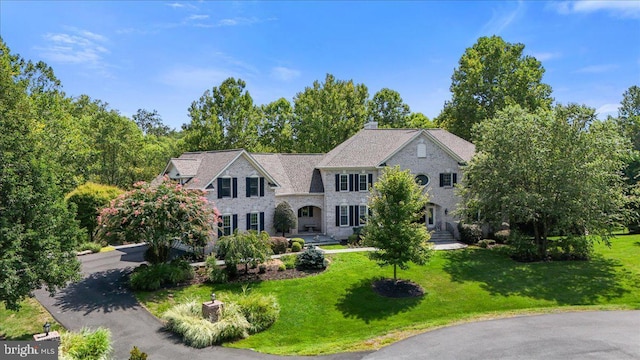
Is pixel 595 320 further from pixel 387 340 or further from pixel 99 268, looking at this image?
pixel 99 268

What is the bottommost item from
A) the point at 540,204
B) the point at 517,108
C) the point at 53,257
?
the point at 53,257

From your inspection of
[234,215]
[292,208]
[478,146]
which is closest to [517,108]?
[478,146]

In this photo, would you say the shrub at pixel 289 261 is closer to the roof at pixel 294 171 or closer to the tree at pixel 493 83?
the roof at pixel 294 171

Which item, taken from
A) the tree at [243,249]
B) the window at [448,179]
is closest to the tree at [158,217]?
the tree at [243,249]

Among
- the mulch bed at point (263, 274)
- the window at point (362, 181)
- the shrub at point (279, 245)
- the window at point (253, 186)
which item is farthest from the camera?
the window at point (362, 181)

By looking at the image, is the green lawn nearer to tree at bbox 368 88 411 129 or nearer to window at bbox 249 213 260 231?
window at bbox 249 213 260 231

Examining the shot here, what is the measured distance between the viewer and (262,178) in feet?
101

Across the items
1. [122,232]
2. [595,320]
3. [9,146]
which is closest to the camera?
[9,146]

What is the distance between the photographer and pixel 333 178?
1325 inches

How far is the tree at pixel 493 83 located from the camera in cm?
4772

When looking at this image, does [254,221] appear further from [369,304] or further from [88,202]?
[88,202]

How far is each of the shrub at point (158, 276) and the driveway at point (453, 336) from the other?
33.3 inches

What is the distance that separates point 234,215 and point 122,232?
29.1 feet

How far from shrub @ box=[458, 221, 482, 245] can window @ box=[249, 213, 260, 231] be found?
53.6 feet
